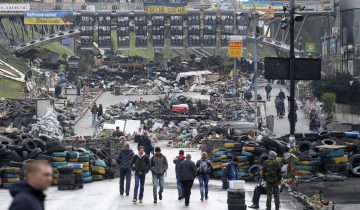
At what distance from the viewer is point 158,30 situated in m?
102

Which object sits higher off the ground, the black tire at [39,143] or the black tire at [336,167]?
the black tire at [39,143]

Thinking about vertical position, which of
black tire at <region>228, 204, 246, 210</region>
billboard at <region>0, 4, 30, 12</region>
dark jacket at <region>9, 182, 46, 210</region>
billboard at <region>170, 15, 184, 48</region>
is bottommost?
black tire at <region>228, 204, 246, 210</region>

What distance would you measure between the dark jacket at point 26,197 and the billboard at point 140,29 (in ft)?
303

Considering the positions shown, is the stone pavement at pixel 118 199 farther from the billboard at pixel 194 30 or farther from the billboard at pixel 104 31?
the billboard at pixel 104 31

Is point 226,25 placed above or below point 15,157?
above

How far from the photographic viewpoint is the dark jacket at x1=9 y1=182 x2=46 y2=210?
902cm

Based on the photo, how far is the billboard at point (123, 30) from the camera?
102 m

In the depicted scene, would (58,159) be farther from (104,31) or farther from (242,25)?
(104,31)

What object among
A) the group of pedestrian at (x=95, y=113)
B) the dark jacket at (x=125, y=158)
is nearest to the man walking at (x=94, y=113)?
the group of pedestrian at (x=95, y=113)

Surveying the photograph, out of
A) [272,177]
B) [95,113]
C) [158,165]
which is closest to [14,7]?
[95,113]

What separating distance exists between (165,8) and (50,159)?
77328mm

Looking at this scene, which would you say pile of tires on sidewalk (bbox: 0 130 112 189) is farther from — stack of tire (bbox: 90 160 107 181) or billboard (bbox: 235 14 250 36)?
billboard (bbox: 235 14 250 36)

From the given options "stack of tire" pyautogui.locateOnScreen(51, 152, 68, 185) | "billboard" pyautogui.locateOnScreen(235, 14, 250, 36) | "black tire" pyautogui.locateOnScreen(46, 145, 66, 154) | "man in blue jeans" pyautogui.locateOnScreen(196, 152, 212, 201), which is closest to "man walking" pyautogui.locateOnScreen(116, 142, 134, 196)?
"man in blue jeans" pyautogui.locateOnScreen(196, 152, 212, 201)

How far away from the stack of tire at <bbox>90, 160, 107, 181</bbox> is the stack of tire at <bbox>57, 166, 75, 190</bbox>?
2861mm
